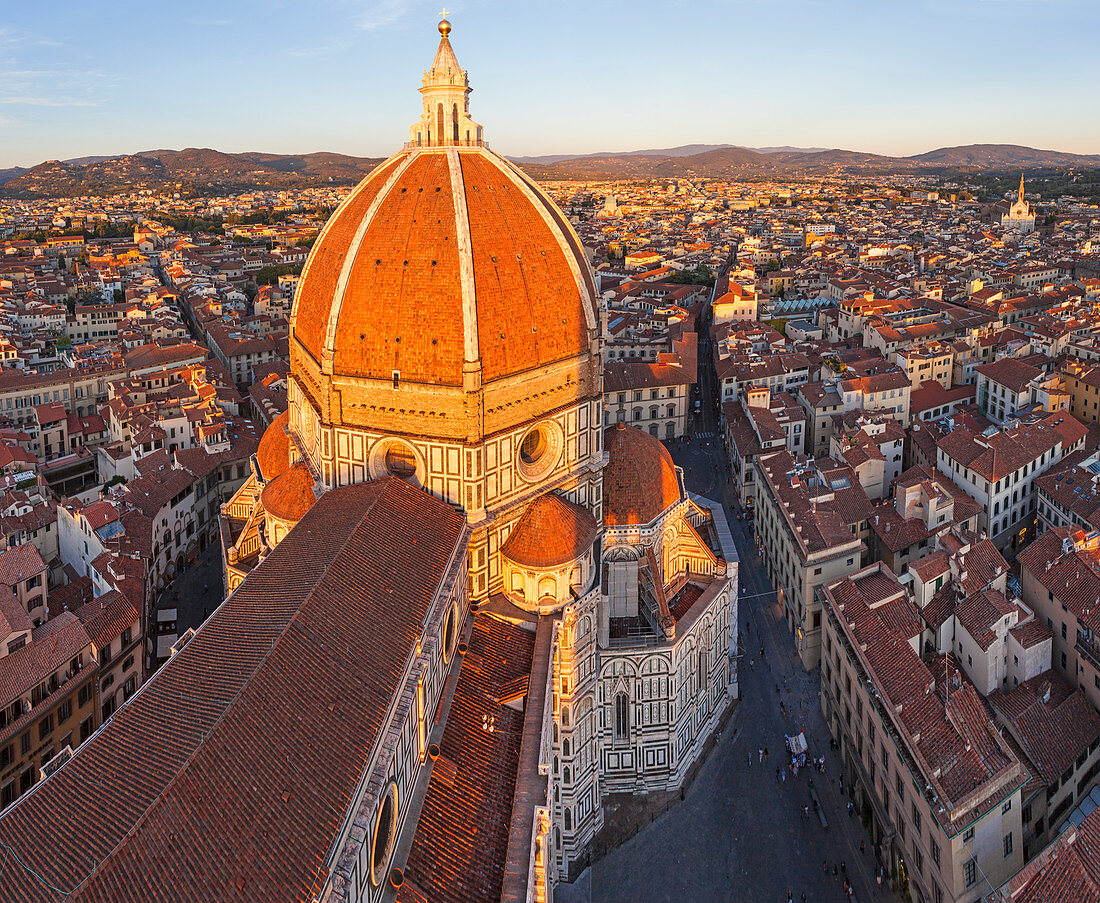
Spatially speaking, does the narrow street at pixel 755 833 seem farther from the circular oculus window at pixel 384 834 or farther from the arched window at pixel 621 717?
the circular oculus window at pixel 384 834

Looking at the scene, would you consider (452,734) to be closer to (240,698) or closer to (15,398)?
(240,698)

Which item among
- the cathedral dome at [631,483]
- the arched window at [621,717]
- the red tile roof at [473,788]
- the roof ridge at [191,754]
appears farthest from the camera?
the cathedral dome at [631,483]

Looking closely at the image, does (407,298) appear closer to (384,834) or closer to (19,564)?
(384,834)

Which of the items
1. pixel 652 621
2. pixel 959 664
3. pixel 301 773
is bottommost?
pixel 959 664

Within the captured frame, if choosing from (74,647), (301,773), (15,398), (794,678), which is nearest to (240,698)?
(301,773)

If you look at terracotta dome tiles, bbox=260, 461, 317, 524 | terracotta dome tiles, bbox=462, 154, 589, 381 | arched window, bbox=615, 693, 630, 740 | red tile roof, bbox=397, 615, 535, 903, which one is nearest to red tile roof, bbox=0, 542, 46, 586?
terracotta dome tiles, bbox=260, 461, 317, 524

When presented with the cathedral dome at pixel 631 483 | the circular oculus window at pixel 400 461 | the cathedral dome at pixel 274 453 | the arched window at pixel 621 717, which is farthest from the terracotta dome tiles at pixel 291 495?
the arched window at pixel 621 717

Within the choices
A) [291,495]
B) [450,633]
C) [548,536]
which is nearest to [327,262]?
[291,495]
